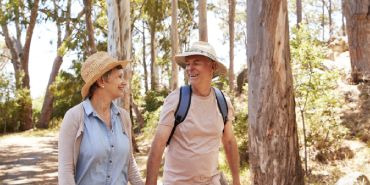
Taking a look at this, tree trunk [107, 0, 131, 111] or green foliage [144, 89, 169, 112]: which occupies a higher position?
tree trunk [107, 0, 131, 111]

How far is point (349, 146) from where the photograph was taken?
27.5ft

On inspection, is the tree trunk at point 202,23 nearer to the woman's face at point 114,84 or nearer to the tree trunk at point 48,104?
the woman's face at point 114,84

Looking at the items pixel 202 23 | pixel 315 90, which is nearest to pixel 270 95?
pixel 315 90

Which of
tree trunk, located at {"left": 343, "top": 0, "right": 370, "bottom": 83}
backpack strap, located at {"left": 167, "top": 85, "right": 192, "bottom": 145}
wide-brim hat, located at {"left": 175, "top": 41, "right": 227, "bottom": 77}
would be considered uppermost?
tree trunk, located at {"left": 343, "top": 0, "right": 370, "bottom": 83}

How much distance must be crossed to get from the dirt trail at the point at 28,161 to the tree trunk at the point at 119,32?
8.92 feet

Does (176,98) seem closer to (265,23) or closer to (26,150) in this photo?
(265,23)

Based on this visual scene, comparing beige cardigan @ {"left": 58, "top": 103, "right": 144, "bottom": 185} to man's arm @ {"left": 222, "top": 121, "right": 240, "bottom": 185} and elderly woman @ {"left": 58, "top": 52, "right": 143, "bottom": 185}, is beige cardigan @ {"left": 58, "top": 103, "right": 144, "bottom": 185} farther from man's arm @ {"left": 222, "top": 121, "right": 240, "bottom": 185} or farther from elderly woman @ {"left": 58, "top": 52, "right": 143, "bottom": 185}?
man's arm @ {"left": 222, "top": 121, "right": 240, "bottom": 185}

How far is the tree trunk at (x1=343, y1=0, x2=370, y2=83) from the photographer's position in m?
10.1

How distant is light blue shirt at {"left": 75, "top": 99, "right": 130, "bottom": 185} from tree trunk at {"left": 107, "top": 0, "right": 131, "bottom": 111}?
859 centimetres

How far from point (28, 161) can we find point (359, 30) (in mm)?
9781

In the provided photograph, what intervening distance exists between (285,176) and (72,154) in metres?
2.99

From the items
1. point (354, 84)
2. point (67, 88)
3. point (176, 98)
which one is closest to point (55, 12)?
point (67, 88)

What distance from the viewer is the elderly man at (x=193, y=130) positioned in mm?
3064

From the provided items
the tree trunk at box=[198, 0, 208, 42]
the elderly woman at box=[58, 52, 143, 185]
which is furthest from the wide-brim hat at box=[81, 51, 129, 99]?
the tree trunk at box=[198, 0, 208, 42]
